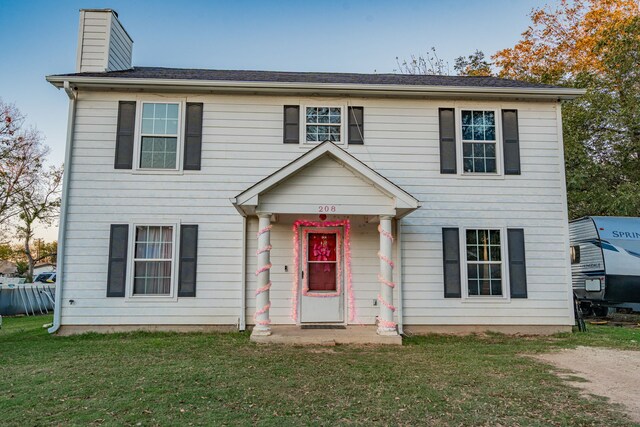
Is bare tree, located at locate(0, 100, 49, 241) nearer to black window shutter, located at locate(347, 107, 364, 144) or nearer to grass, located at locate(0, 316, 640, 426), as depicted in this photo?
grass, located at locate(0, 316, 640, 426)

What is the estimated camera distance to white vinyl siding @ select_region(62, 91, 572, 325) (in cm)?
828

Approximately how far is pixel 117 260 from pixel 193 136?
9.65ft

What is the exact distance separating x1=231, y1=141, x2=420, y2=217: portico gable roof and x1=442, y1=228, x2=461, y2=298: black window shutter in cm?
157

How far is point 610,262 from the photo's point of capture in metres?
11.1

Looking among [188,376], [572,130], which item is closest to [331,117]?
[188,376]

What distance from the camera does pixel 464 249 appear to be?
28.3ft

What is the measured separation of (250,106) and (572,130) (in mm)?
13419

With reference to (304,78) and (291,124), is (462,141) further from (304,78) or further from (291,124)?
(304,78)

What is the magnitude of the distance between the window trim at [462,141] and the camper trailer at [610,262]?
15.7 ft

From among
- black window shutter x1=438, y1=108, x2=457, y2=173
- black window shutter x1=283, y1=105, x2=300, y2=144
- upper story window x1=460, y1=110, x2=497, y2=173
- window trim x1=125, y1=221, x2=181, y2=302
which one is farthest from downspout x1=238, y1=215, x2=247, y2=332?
upper story window x1=460, y1=110, x2=497, y2=173

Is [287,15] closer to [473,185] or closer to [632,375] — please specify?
[473,185]

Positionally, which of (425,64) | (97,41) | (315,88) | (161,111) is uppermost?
(425,64)

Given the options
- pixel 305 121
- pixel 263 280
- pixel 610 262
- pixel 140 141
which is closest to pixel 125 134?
pixel 140 141

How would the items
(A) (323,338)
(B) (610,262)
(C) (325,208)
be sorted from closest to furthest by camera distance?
1. (A) (323,338)
2. (C) (325,208)
3. (B) (610,262)
